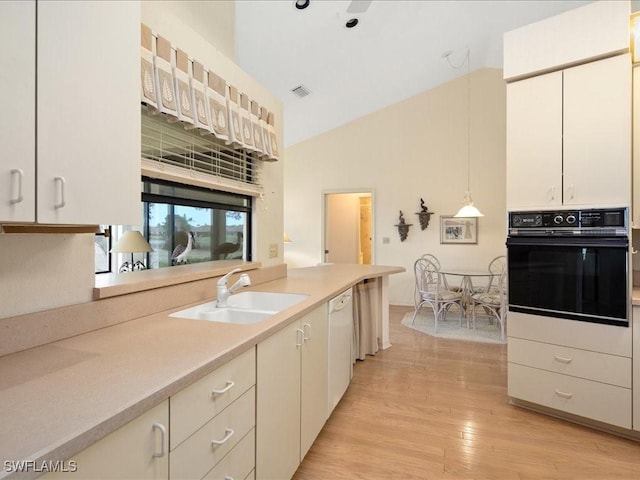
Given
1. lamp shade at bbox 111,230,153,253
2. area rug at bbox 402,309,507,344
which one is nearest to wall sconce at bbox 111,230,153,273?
lamp shade at bbox 111,230,153,253

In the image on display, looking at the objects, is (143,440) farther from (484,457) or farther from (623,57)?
(623,57)

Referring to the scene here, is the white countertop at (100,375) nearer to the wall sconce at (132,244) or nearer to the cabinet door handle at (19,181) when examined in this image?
the cabinet door handle at (19,181)

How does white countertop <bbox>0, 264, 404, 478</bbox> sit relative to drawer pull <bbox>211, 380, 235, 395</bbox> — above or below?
above

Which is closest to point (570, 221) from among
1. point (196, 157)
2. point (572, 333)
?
point (572, 333)

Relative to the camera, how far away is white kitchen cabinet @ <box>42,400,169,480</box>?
27.0 inches

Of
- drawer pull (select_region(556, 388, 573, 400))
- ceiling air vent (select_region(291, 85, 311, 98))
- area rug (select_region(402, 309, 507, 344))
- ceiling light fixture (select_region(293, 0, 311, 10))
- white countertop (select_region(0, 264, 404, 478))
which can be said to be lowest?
area rug (select_region(402, 309, 507, 344))

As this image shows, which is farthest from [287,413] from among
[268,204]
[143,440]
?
[268,204]

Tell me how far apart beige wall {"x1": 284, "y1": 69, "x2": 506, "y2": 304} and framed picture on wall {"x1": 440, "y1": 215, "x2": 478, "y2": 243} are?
0.08 meters

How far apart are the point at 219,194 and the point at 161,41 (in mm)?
1061

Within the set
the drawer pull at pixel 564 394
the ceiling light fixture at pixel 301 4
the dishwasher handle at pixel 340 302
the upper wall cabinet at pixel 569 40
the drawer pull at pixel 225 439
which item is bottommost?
the drawer pull at pixel 564 394

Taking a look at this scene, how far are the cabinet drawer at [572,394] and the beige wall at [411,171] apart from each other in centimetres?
344

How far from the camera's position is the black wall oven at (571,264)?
6.86 ft

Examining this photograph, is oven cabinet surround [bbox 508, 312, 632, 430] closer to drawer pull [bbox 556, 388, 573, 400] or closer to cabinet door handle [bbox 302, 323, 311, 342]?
drawer pull [bbox 556, 388, 573, 400]

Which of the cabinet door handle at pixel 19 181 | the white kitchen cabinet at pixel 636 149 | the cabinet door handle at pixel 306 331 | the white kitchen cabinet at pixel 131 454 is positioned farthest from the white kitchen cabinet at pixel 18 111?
the white kitchen cabinet at pixel 636 149
